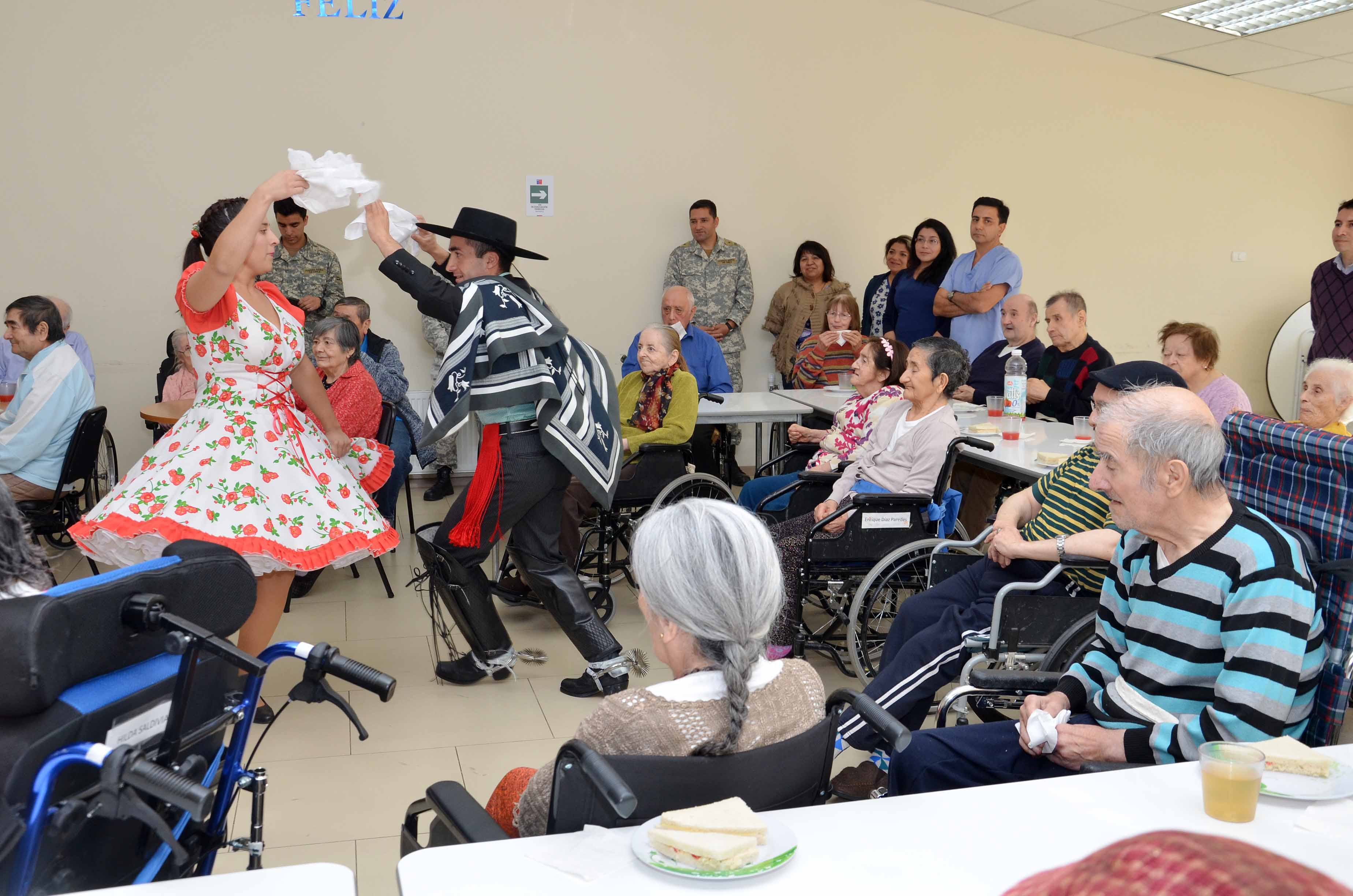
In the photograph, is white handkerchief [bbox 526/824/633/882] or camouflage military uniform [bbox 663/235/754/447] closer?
white handkerchief [bbox 526/824/633/882]

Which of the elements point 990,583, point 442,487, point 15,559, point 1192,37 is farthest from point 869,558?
point 1192,37

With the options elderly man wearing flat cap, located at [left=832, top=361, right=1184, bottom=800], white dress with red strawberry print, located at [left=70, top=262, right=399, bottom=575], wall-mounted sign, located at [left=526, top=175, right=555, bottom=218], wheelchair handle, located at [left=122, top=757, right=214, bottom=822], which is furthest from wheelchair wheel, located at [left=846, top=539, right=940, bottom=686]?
wall-mounted sign, located at [left=526, top=175, right=555, bottom=218]

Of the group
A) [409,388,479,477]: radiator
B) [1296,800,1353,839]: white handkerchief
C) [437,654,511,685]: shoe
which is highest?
[1296,800,1353,839]: white handkerchief

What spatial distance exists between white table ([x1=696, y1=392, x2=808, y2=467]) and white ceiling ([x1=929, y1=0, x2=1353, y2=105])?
4048mm

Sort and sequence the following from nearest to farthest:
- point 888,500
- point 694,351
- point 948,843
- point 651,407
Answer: point 948,843, point 888,500, point 651,407, point 694,351

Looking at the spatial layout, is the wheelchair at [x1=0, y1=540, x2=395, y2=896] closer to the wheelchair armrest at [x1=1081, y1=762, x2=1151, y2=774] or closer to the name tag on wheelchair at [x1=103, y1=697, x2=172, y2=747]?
the name tag on wheelchair at [x1=103, y1=697, x2=172, y2=747]

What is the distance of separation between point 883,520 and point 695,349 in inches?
94.5

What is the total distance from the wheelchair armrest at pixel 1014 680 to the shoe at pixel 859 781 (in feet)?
1.99

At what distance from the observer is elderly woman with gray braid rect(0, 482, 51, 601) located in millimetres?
1485

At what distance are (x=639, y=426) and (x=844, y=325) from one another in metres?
1.83

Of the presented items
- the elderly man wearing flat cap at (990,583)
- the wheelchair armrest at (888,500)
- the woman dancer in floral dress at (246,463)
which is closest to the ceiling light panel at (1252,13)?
the wheelchair armrest at (888,500)

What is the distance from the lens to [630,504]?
4.39m

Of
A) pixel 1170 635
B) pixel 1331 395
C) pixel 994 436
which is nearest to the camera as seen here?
pixel 1170 635

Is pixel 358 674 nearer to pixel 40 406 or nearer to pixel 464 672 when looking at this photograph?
pixel 464 672
